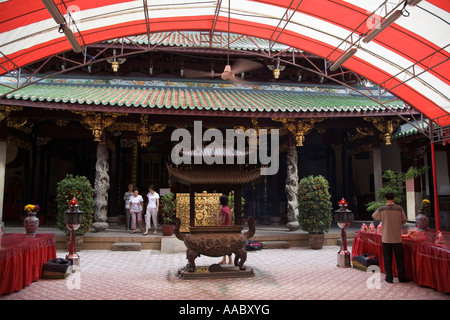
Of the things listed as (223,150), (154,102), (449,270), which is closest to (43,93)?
(154,102)

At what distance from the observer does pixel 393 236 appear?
20.3 ft

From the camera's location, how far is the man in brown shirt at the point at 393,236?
6188 mm

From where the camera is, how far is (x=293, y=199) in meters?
11.8

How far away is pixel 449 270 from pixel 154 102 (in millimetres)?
8383

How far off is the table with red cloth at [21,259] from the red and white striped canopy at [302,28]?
3836 mm

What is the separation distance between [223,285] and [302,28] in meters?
5.71

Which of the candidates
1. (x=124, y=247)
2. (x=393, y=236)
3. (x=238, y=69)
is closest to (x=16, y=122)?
(x=124, y=247)

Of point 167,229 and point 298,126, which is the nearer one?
point 167,229

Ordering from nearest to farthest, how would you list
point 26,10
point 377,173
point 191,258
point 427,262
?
point 427,262
point 26,10
point 191,258
point 377,173

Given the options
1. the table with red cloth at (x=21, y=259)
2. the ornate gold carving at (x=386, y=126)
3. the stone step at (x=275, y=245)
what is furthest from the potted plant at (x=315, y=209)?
the table with red cloth at (x=21, y=259)

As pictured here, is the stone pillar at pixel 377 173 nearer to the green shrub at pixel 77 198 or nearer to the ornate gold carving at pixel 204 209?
the ornate gold carving at pixel 204 209

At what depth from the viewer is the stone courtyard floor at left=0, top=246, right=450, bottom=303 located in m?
5.48

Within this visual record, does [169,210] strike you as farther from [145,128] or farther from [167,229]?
[145,128]

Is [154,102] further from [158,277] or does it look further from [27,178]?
[27,178]
